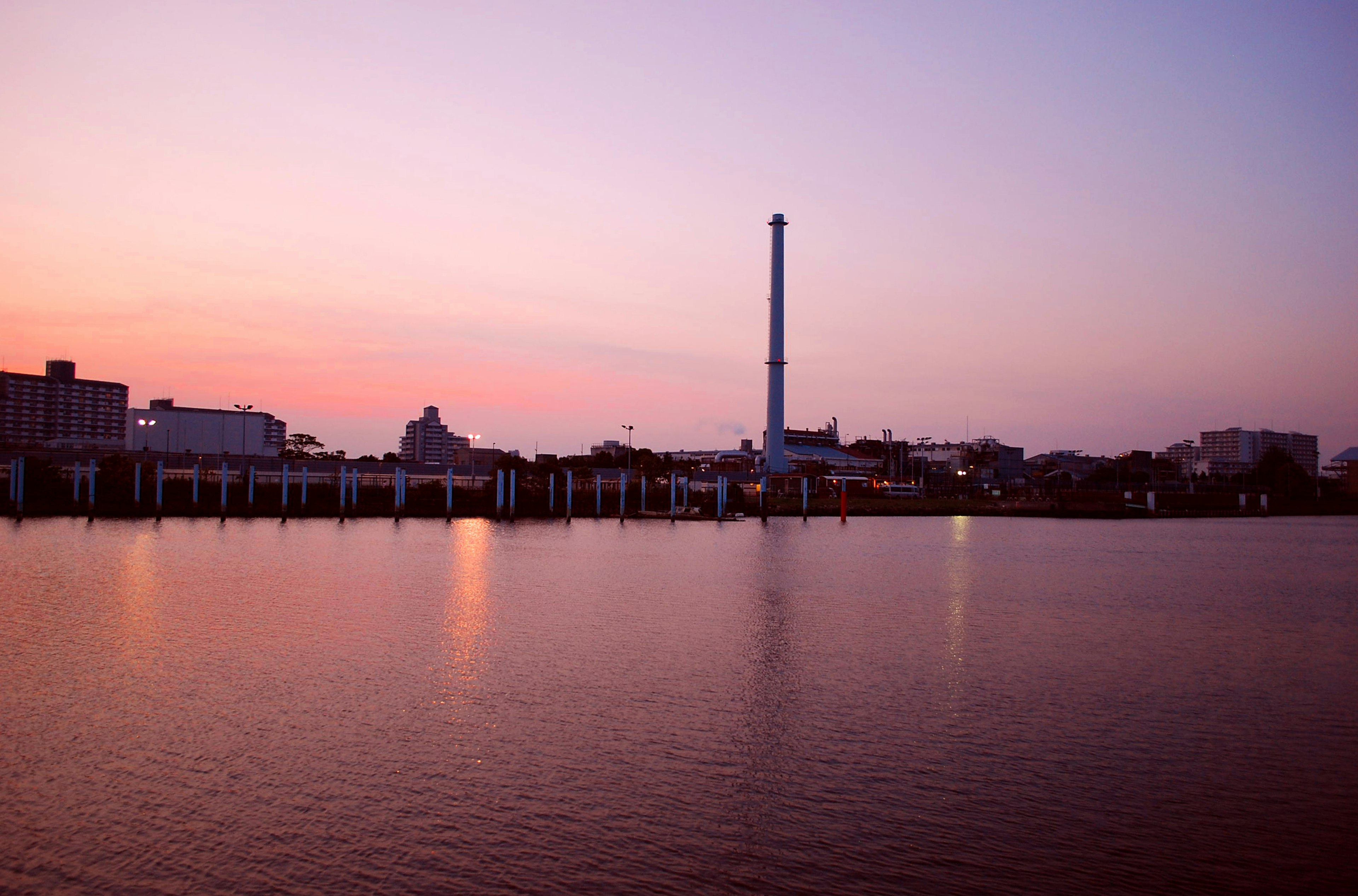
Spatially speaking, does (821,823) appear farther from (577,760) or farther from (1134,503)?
(1134,503)

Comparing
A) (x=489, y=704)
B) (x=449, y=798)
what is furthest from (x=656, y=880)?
(x=489, y=704)

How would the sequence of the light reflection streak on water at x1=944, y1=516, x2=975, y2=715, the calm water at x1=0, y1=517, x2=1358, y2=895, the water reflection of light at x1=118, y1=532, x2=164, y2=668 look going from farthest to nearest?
the water reflection of light at x1=118, y1=532, x2=164, y2=668 → the light reflection streak on water at x1=944, y1=516, x2=975, y2=715 → the calm water at x1=0, y1=517, x2=1358, y2=895

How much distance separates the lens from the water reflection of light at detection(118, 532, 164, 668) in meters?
24.9

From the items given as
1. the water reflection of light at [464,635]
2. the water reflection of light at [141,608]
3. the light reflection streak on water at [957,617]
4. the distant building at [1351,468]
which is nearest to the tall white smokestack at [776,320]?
the light reflection streak on water at [957,617]

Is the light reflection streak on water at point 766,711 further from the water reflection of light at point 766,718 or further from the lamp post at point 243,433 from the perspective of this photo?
the lamp post at point 243,433

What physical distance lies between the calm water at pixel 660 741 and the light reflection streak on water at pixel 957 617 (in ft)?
0.77

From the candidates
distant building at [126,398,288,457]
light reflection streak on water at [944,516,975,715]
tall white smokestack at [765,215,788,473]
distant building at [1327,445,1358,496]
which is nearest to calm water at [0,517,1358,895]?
light reflection streak on water at [944,516,975,715]

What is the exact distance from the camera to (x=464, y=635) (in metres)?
28.3

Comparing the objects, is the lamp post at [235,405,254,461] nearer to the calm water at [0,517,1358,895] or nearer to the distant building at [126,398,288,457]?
the distant building at [126,398,288,457]

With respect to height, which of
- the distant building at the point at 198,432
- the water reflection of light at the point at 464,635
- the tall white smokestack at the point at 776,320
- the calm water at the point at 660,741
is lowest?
the calm water at the point at 660,741

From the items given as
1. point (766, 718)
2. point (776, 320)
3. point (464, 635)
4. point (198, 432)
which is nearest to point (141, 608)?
point (464, 635)

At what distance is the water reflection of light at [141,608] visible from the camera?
24.9 m

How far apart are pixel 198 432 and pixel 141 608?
14921 cm

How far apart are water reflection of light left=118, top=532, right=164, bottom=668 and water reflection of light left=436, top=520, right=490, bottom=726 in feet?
24.6
